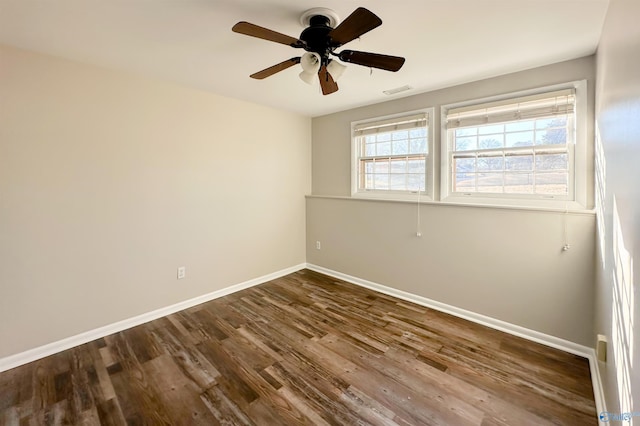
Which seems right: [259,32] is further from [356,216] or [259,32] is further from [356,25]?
[356,216]

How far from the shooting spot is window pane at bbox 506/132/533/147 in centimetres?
255

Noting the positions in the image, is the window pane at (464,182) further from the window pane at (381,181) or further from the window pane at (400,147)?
the window pane at (381,181)

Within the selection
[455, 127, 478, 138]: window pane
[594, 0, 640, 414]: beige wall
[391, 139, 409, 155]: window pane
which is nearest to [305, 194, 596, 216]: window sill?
[594, 0, 640, 414]: beige wall

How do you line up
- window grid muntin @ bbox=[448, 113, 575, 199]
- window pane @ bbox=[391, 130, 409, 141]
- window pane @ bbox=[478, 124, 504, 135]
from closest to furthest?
window grid muntin @ bbox=[448, 113, 575, 199]
window pane @ bbox=[478, 124, 504, 135]
window pane @ bbox=[391, 130, 409, 141]

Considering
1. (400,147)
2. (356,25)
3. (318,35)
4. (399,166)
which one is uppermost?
(318,35)

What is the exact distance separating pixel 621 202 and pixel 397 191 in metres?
2.32

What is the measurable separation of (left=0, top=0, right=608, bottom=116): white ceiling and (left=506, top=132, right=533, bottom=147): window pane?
592 millimetres

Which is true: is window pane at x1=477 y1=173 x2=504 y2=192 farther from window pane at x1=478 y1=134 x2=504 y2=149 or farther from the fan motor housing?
the fan motor housing

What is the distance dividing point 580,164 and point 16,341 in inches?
188

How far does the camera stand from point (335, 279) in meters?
3.98

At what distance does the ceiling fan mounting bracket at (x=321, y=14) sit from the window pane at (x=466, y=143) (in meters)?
1.91

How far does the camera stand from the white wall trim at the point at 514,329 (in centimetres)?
186

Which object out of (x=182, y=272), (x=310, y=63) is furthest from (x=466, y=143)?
(x=182, y=272)

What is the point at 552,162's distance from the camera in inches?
96.6
